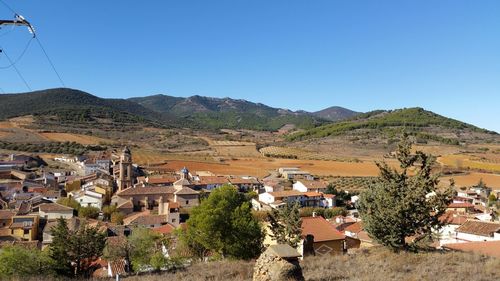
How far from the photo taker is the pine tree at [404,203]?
1639 centimetres

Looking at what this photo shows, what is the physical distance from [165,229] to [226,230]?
15642mm

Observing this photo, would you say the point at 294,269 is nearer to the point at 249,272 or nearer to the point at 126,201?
the point at 249,272

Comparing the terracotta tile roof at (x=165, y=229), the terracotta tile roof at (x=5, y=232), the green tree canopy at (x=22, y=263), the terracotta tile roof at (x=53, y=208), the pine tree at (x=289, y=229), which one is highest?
the pine tree at (x=289, y=229)

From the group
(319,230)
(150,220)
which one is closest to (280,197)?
(150,220)

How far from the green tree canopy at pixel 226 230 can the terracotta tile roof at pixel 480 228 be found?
16.9 metres

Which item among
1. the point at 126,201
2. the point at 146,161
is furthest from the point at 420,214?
the point at 146,161

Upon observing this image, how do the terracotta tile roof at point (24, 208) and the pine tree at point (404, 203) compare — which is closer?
the pine tree at point (404, 203)

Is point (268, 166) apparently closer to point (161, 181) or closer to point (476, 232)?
point (161, 181)

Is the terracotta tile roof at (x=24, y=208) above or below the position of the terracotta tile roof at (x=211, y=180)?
below

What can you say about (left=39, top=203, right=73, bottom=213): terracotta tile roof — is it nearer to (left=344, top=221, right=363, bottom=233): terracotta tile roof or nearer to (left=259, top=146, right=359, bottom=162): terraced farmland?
(left=344, top=221, right=363, bottom=233): terracotta tile roof

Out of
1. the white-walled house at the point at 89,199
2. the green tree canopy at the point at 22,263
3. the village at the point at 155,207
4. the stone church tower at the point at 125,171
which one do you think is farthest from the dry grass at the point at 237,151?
the green tree canopy at the point at 22,263

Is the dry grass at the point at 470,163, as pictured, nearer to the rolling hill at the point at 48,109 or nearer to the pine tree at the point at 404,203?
the pine tree at the point at 404,203

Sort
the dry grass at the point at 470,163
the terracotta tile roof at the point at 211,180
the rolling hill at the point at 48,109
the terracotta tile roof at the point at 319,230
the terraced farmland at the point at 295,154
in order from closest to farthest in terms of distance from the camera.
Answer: the terracotta tile roof at the point at 319,230 < the terracotta tile roof at the point at 211,180 < the dry grass at the point at 470,163 < the terraced farmland at the point at 295,154 < the rolling hill at the point at 48,109

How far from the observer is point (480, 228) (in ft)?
100
